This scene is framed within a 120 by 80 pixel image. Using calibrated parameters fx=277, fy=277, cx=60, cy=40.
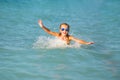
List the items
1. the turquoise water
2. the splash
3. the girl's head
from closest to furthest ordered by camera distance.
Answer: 1. the turquoise water
2. the girl's head
3. the splash

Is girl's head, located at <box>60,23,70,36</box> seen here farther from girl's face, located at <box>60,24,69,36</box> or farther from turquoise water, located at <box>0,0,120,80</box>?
turquoise water, located at <box>0,0,120,80</box>

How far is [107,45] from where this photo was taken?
956 cm

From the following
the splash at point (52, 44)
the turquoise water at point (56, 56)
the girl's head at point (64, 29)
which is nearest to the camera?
the turquoise water at point (56, 56)

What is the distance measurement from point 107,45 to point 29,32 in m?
3.60

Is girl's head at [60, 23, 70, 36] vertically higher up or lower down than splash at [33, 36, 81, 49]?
higher up

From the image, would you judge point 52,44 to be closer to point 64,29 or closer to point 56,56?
point 64,29

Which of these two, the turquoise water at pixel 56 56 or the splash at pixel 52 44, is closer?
the turquoise water at pixel 56 56

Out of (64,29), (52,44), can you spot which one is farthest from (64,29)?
(52,44)

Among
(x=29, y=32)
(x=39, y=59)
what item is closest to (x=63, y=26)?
(x=39, y=59)

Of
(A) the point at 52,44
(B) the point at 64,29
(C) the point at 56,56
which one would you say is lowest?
(C) the point at 56,56

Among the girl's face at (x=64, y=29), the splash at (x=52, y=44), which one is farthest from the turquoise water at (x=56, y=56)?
the girl's face at (x=64, y=29)

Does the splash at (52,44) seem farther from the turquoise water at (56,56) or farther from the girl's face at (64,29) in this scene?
the girl's face at (64,29)

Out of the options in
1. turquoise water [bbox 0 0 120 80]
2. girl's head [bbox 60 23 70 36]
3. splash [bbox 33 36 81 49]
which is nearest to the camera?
turquoise water [bbox 0 0 120 80]

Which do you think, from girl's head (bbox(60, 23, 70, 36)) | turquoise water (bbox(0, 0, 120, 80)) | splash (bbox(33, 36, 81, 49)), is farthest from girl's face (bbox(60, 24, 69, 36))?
turquoise water (bbox(0, 0, 120, 80))
